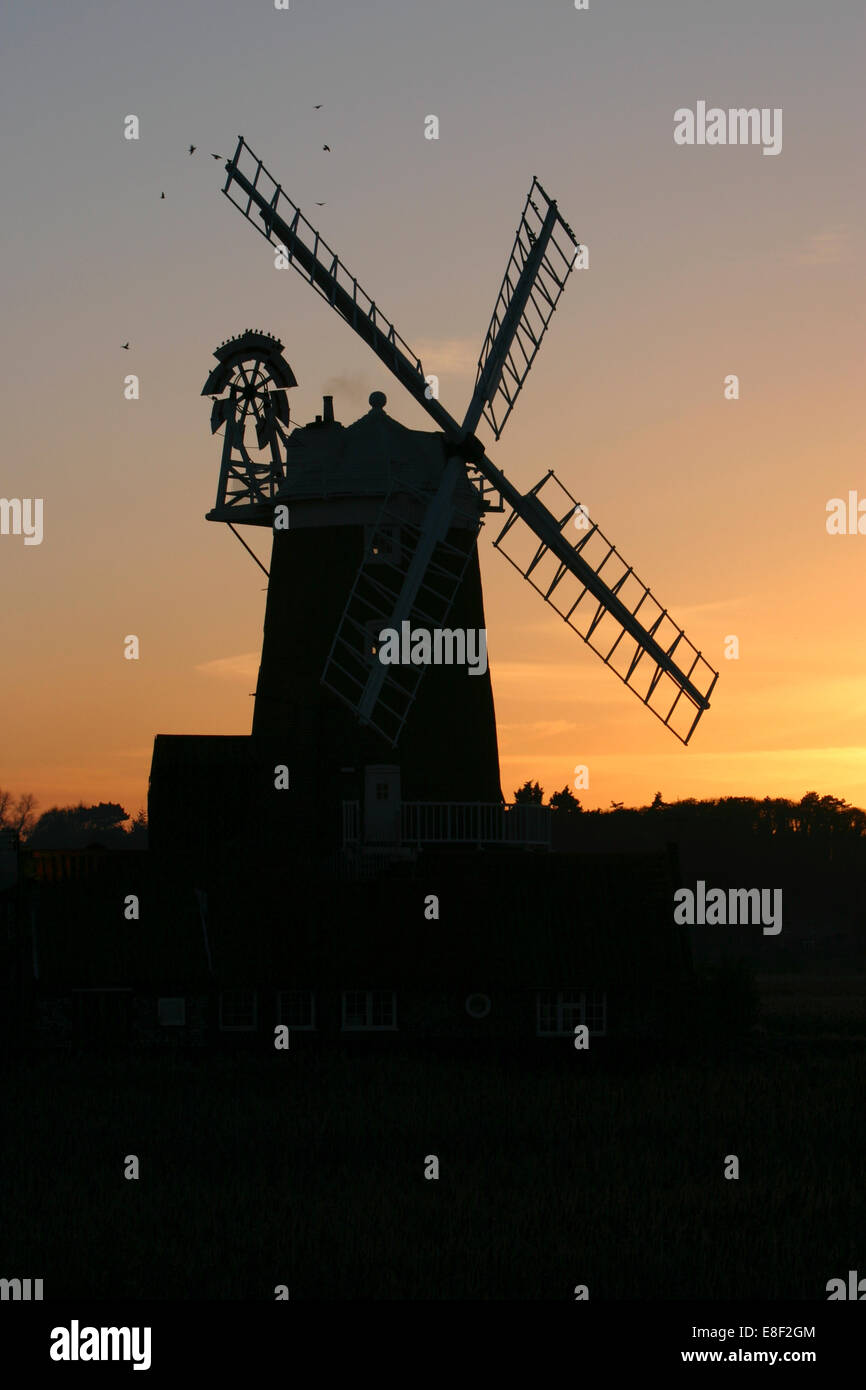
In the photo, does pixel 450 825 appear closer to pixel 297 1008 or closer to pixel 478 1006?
pixel 478 1006

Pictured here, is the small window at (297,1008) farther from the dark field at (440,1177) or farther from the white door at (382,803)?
the white door at (382,803)

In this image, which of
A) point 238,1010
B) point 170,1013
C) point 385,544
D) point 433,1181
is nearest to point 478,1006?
point 238,1010

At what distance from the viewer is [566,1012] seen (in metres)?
42.4

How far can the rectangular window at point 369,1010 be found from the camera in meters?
42.4

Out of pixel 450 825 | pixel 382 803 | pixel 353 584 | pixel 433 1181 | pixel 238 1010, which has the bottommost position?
pixel 433 1181

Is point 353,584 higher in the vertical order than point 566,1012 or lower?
higher

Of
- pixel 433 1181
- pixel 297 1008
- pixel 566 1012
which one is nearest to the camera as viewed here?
pixel 433 1181

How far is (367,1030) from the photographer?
4234cm

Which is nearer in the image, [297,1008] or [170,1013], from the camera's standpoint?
[170,1013]

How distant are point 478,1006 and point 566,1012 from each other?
2054 mm

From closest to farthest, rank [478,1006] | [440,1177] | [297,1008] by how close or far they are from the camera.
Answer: [440,1177]
[478,1006]
[297,1008]

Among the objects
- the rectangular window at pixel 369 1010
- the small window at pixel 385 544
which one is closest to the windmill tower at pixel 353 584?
the small window at pixel 385 544

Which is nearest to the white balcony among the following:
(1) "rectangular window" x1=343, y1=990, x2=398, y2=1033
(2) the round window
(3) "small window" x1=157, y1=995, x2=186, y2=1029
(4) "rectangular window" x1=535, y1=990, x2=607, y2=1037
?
(1) "rectangular window" x1=343, y1=990, x2=398, y2=1033
